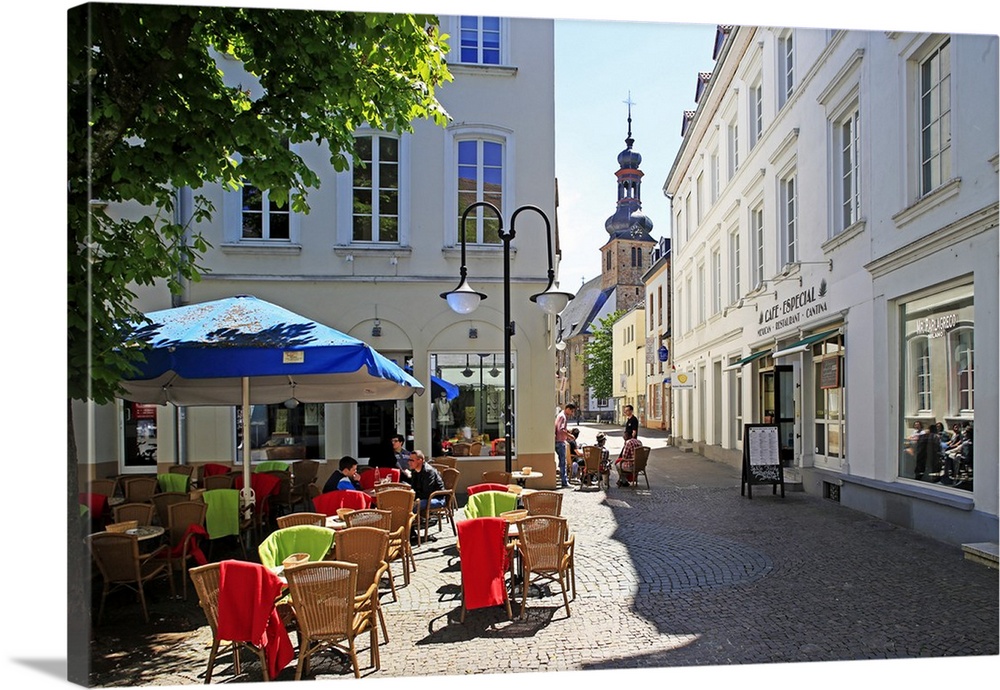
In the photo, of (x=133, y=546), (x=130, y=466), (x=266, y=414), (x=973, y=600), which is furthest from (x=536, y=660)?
(x=130, y=466)

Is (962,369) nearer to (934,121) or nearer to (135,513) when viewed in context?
(934,121)

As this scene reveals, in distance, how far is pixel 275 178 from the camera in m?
5.86

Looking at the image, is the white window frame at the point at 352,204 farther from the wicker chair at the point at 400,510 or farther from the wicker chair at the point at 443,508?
the wicker chair at the point at 400,510

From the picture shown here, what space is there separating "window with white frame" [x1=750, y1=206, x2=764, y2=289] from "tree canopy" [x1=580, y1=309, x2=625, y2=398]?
42.2 meters

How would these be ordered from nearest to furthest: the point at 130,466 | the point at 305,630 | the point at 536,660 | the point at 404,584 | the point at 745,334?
1. the point at 305,630
2. the point at 536,660
3. the point at 404,584
4. the point at 130,466
5. the point at 745,334

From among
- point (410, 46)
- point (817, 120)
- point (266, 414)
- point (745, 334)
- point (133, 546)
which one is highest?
point (817, 120)

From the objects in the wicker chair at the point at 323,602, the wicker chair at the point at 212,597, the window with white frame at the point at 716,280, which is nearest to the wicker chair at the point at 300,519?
the wicker chair at the point at 212,597

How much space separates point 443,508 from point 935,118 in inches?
310

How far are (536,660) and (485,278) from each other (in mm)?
8315

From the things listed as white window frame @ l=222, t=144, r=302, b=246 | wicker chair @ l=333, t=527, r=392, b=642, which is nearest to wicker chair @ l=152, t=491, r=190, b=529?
wicker chair @ l=333, t=527, r=392, b=642

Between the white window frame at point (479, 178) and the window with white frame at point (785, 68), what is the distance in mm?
5841

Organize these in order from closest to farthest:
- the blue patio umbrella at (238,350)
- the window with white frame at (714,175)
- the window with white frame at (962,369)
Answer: the blue patio umbrella at (238,350) < the window with white frame at (962,369) < the window with white frame at (714,175)

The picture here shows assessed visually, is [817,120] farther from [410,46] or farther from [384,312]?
[410,46]

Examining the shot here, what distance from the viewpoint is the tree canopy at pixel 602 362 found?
5969 centimetres
